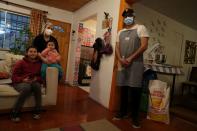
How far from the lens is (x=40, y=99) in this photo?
227 centimetres

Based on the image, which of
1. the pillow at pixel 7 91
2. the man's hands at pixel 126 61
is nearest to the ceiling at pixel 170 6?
the man's hands at pixel 126 61

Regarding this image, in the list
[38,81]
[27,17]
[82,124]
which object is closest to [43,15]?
[27,17]

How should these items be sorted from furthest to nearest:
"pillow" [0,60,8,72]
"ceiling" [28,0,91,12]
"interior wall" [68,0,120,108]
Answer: "ceiling" [28,0,91,12] < "interior wall" [68,0,120,108] < "pillow" [0,60,8,72]

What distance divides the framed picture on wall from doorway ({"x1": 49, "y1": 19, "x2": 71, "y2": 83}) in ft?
11.9

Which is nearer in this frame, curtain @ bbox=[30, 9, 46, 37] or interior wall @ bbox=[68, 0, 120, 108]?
interior wall @ bbox=[68, 0, 120, 108]

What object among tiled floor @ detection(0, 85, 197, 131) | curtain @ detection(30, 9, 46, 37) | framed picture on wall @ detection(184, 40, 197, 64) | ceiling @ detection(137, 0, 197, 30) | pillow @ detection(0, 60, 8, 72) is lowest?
tiled floor @ detection(0, 85, 197, 131)

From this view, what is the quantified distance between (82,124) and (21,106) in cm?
82

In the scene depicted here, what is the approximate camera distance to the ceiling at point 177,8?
3.47 m

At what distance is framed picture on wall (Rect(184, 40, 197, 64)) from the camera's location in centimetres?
495

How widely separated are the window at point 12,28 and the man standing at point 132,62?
319 cm

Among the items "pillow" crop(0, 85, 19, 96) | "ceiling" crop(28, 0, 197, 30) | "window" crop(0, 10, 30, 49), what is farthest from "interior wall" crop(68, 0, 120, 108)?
"window" crop(0, 10, 30, 49)

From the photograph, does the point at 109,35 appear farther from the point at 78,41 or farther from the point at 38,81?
the point at 78,41

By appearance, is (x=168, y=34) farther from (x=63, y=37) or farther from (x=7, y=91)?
(x=7, y=91)

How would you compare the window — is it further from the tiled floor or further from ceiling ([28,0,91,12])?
the tiled floor
